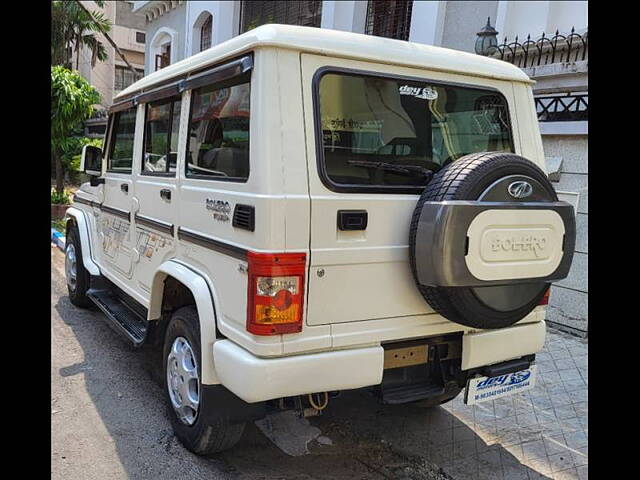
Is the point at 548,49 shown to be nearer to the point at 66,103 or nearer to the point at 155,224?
the point at 155,224

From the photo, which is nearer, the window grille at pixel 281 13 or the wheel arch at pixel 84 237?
the wheel arch at pixel 84 237

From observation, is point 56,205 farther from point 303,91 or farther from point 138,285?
point 303,91

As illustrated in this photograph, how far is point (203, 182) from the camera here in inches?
121

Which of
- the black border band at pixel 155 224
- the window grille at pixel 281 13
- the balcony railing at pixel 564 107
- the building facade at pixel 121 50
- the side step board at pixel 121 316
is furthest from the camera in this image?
the building facade at pixel 121 50

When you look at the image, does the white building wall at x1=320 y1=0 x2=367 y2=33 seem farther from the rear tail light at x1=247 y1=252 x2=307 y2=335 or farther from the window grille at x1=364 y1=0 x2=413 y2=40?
the rear tail light at x1=247 y1=252 x2=307 y2=335

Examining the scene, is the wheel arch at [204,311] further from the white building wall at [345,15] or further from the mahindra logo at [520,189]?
the white building wall at [345,15]

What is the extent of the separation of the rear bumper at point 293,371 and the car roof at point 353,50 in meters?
1.41

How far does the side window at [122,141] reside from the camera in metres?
4.32

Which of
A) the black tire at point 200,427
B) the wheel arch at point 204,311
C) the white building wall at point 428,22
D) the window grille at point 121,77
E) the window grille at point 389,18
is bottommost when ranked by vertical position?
the black tire at point 200,427

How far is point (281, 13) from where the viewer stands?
36.5ft

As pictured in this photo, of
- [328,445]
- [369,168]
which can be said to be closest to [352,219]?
[369,168]

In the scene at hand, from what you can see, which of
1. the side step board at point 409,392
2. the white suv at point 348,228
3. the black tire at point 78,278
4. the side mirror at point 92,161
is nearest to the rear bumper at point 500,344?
the white suv at point 348,228

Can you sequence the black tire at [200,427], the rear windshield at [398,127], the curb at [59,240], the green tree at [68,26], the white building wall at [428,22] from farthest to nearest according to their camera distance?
the green tree at [68,26]
the curb at [59,240]
the white building wall at [428,22]
the black tire at [200,427]
the rear windshield at [398,127]

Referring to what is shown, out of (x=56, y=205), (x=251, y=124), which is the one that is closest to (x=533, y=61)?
(x=251, y=124)
